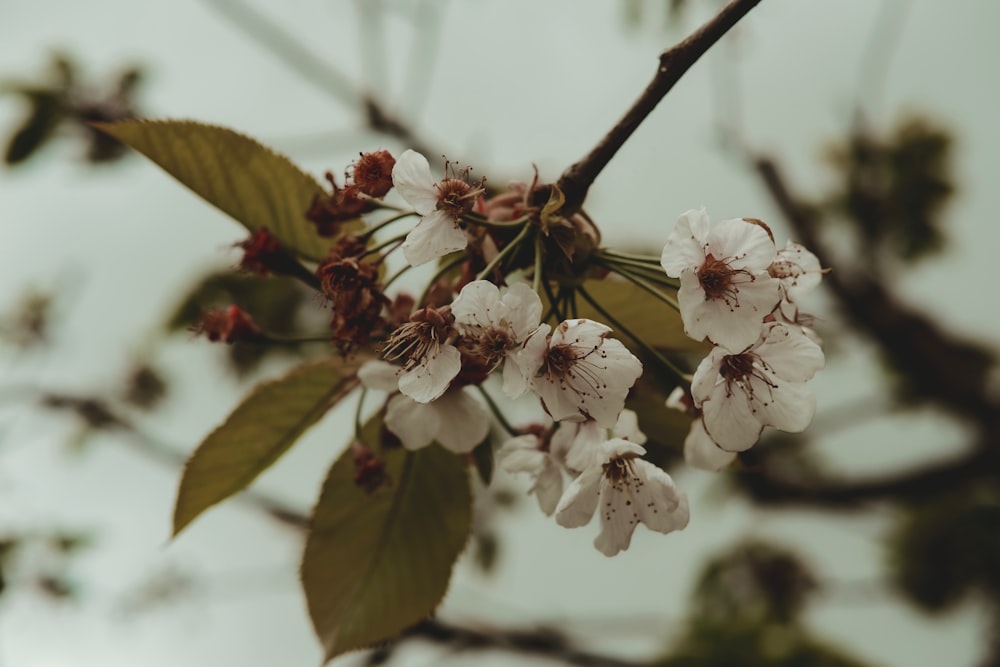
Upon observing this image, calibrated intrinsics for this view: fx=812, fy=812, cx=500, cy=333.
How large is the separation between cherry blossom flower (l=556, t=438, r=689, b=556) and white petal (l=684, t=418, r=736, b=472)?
43 mm

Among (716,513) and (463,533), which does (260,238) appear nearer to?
(463,533)

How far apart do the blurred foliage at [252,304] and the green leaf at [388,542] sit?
1.25m

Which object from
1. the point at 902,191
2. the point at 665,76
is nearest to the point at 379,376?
the point at 665,76

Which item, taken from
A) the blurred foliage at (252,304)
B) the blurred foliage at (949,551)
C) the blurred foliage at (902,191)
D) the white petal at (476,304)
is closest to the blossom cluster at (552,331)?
the white petal at (476,304)

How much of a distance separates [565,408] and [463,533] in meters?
0.29

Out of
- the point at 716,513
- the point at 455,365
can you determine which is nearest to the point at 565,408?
the point at 455,365

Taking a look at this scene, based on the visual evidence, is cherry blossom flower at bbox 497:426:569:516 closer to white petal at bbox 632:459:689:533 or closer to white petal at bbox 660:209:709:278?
white petal at bbox 632:459:689:533

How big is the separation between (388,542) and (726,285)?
0.49 metres

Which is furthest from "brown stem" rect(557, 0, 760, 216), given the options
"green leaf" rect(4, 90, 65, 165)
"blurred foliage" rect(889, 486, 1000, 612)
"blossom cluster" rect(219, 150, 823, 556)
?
"blurred foliage" rect(889, 486, 1000, 612)

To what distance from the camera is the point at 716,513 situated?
366 cm

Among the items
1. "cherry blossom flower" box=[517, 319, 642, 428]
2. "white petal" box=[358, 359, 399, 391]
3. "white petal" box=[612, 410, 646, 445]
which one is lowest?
"white petal" box=[612, 410, 646, 445]

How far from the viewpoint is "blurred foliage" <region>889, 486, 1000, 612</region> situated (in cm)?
373

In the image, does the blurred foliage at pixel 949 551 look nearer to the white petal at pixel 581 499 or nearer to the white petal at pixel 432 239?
the white petal at pixel 581 499

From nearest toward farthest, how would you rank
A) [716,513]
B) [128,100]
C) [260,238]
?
[260,238], [128,100], [716,513]
